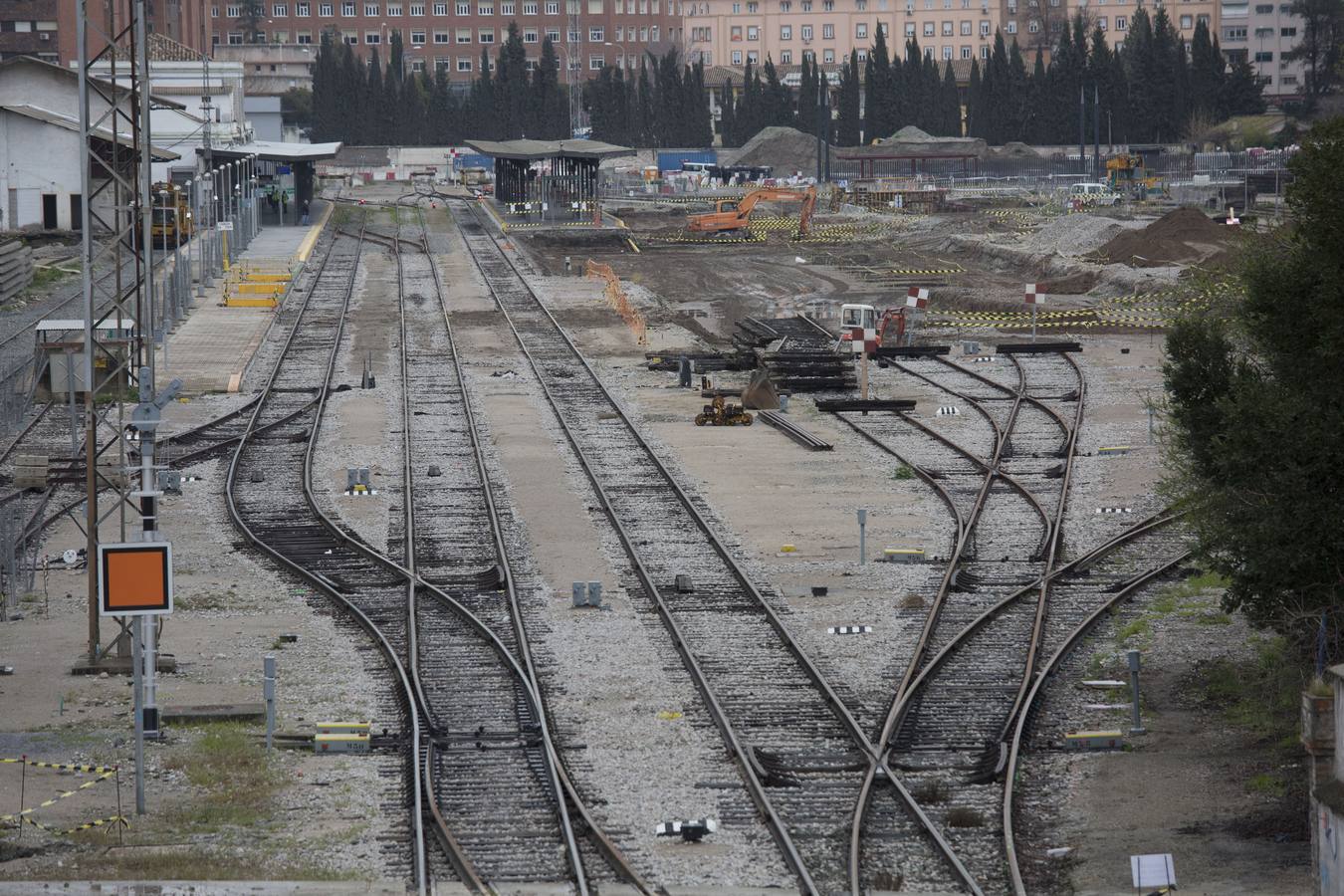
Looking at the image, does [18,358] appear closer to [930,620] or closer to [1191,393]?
[930,620]

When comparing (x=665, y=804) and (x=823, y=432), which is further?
(x=823, y=432)

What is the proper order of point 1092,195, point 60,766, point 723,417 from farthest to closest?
point 1092,195 < point 723,417 < point 60,766

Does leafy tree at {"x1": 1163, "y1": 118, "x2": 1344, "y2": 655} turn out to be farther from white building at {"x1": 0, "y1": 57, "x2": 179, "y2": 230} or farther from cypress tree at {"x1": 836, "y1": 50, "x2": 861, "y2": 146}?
cypress tree at {"x1": 836, "y1": 50, "x2": 861, "y2": 146}

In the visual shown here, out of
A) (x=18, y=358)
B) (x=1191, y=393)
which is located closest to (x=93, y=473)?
(x=1191, y=393)

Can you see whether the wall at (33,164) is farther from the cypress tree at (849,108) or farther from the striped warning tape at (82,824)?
the cypress tree at (849,108)

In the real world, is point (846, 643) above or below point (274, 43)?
below

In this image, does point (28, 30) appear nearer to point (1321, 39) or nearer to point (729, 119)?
point (729, 119)

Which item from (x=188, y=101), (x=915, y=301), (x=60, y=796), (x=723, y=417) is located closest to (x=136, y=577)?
(x=60, y=796)
